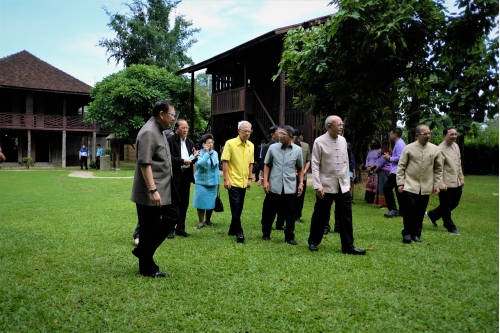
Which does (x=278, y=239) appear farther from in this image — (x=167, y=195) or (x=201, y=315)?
(x=201, y=315)

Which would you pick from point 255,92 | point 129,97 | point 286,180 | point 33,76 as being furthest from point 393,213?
point 33,76

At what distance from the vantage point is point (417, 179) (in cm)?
666

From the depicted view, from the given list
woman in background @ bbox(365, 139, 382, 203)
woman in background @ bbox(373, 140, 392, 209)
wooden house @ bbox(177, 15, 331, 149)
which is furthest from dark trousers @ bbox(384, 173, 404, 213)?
wooden house @ bbox(177, 15, 331, 149)

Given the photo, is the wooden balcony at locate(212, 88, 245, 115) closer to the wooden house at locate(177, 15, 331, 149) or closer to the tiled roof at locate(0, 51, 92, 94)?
the wooden house at locate(177, 15, 331, 149)

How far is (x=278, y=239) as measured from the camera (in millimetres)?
6754

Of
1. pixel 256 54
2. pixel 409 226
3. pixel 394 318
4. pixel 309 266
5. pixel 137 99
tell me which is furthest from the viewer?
pixel 137 99

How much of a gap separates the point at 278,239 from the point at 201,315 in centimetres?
327

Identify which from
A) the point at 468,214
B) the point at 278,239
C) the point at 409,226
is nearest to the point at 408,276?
the point at 409,226

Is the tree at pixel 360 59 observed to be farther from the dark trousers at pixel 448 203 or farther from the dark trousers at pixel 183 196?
the dark trousers at pixel 183 196

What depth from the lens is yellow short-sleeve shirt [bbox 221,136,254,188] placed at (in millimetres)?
6809

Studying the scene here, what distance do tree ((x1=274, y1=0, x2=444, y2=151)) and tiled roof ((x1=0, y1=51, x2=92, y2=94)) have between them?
24749 mm

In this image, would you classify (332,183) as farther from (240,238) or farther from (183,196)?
(183,196)

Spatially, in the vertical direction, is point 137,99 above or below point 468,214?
above

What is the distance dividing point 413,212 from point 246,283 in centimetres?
331
